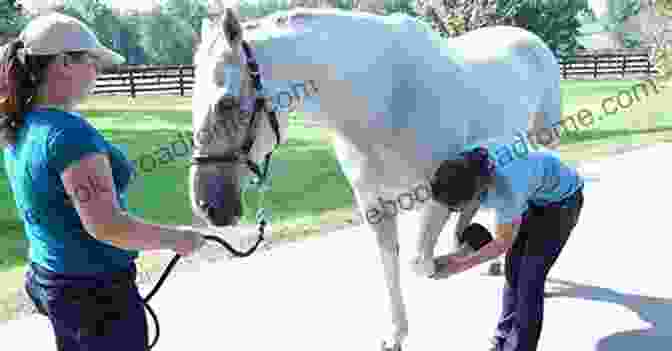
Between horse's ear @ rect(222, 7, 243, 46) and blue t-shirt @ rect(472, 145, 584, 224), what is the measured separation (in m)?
1.07

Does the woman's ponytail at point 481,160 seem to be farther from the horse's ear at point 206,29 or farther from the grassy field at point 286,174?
the grassy field at point 286,174

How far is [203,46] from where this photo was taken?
233cm

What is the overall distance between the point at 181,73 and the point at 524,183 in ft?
85.3

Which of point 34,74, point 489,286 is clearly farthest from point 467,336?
point 34,74

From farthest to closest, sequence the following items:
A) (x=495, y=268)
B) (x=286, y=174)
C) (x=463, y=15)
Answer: (x=463, y=15), (x=286, y=174), (x=495, y=268)

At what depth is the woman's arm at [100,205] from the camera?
5.95 ft

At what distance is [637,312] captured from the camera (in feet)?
12.3

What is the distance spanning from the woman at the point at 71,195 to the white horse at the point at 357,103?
33 cm

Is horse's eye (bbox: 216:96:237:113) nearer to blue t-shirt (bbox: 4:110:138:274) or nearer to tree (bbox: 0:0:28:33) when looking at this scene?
blue t-shirt (bbox: 4:110:138:274)

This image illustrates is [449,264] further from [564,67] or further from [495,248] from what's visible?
[564,67]

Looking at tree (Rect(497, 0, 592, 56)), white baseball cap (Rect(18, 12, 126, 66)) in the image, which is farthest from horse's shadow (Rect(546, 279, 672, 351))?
tree (Rect(497, 0, 592, 56))

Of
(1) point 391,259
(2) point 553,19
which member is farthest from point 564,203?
(2) point 553,19

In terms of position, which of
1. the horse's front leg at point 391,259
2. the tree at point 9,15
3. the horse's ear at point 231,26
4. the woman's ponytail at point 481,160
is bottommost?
the tree at point 9,15

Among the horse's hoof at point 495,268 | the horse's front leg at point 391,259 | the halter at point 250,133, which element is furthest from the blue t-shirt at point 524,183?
the horse's hoof at point 495,268
